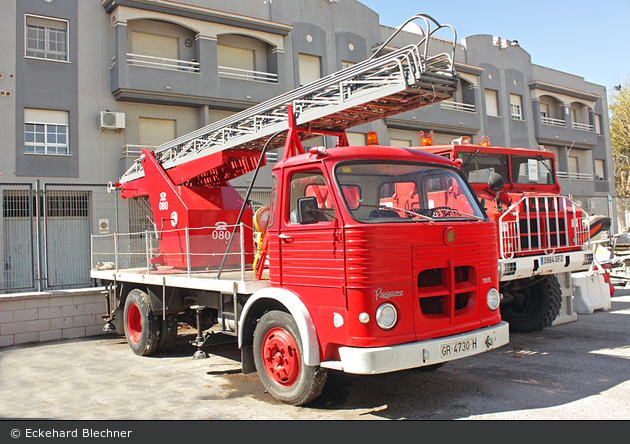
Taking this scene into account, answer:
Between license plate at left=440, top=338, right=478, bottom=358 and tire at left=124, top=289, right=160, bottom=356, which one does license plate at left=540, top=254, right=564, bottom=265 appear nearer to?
license plate at left=440, top=338, right=478, bottom=358

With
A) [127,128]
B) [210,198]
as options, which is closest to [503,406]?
[210,198]

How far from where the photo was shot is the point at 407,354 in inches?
174

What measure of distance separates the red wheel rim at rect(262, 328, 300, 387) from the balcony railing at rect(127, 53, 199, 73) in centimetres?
1542

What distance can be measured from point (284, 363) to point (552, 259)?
15.1ft

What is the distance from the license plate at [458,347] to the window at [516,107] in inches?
1105

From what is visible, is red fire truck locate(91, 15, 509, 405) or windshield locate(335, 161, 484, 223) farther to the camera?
windshield locate(335, 161, 484, 223)

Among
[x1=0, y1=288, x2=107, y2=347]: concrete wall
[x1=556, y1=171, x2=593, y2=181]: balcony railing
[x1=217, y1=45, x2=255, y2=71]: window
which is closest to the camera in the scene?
[x1=0, y1=288, x2=107, y2=347]: concrete wall

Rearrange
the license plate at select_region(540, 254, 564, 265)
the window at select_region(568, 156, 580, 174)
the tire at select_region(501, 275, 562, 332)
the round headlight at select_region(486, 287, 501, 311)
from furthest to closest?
1. the window at select_region(568, 156, 580, 174)
2. the tire at select_region(501, 275, 562, 332)
3. the license plate at select_region(540, 254, 564, 265)
4. the round headlight at select_region(486, 287, 501, 311)

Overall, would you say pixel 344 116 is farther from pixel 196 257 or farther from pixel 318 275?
pixel 196 257

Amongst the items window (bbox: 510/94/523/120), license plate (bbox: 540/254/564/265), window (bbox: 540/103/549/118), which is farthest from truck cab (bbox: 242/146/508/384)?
window (bbox: 540/103/549/118)

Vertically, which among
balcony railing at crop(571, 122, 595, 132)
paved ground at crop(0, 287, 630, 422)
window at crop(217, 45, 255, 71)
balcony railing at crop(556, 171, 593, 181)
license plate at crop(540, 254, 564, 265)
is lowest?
paved ground at crop(0, 287, 630, 422)

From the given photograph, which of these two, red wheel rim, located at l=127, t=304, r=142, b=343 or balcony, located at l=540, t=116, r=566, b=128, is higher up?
balcony, located at l=540, t=116, r=566, b=128

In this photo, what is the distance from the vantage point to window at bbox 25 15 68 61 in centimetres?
1703

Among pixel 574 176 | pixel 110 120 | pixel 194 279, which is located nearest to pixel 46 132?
pixel 110 120
